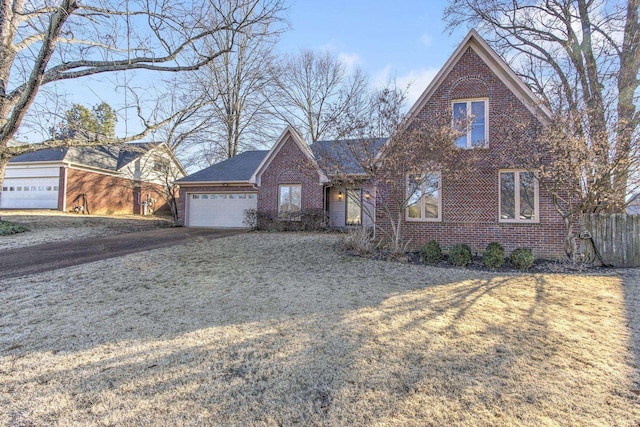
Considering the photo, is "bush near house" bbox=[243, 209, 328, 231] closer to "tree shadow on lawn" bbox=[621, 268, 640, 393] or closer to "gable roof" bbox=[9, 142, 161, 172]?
"gable roof" bbox=[9, 142, 161, 172]

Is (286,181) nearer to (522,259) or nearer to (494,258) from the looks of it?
(494,258)

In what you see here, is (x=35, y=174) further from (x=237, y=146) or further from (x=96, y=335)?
(x=96, y=335)

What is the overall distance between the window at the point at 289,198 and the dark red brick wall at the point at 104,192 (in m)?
12.8

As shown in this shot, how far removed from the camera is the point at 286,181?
15.7 m

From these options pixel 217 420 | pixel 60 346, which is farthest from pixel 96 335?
pixel 217 420

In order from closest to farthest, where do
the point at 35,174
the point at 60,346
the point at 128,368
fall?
the point at 128,368 → the point at 60,346 → the point at 35,174

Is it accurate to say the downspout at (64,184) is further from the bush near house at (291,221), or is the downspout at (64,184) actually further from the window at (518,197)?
the window at (518,197)

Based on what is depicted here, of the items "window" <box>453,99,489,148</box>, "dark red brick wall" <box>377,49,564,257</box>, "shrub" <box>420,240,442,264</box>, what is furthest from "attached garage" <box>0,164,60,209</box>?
"window" <box>453,99,489,148</box>

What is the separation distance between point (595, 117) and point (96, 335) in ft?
37.1

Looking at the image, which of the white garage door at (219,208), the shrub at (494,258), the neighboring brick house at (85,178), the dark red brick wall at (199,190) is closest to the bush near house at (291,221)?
the white garage door at (219,208)

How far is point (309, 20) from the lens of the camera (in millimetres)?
10102

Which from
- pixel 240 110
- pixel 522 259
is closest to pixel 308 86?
pixel 240 110

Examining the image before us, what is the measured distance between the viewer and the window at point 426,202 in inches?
394

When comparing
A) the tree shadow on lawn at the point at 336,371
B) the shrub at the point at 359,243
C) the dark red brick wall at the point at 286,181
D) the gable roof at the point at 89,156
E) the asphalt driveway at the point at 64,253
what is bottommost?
Result: the tree shadow on lawn at the point at 336,371
